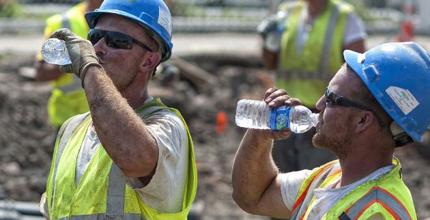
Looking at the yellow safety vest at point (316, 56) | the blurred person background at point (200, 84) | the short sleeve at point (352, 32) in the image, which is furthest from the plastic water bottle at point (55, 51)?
the short sleeve at point (352, 32)

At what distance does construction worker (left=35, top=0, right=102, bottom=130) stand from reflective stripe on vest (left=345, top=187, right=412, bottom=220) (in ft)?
13.6

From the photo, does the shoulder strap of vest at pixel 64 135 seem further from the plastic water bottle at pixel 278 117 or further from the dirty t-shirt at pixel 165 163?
the plastic water bottle at pixel 278 117

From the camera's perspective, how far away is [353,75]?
4418 millimetres

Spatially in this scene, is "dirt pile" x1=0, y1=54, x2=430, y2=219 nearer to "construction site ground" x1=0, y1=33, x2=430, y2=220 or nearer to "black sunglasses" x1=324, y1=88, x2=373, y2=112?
"construction site ground" x1=0, y1=33, x2=430, y2=220

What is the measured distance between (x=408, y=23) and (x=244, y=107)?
1105 cm

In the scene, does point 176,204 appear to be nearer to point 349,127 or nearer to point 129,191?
point 129,191

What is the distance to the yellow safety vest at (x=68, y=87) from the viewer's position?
26.8ft

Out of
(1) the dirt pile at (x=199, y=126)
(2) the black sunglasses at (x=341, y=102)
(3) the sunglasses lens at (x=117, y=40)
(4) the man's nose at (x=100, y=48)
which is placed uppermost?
(2) the black sunglasses at (x=341, y=102)

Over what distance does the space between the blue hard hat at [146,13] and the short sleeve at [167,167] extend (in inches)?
14.6

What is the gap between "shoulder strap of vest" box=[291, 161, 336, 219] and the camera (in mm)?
4543

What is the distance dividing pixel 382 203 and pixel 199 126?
8036 millimetres

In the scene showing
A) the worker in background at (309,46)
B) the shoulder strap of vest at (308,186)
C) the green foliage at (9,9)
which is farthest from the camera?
the green foliage at (9,9)

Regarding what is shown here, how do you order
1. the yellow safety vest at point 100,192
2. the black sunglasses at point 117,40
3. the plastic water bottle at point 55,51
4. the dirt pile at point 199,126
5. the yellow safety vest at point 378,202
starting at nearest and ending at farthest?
the yellow safety vest at point 378,202 < the yellow safety vest at point 100,192 < the plastic water bottle at point 55,51 < the black sunglasses at point 117,40 < the dirt pile at point 199,126

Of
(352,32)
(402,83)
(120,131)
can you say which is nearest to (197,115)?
(352,32)
